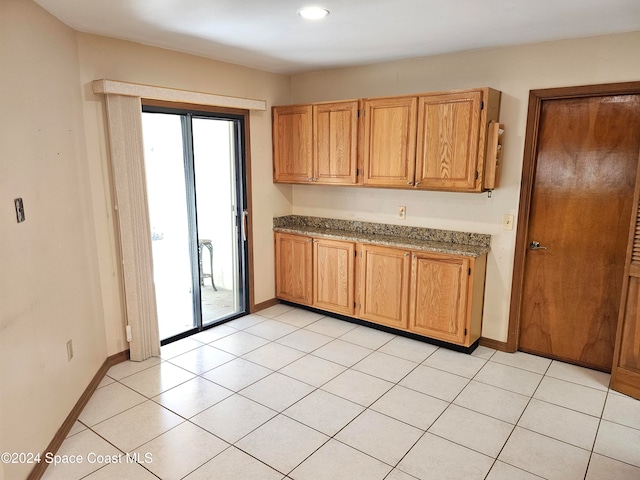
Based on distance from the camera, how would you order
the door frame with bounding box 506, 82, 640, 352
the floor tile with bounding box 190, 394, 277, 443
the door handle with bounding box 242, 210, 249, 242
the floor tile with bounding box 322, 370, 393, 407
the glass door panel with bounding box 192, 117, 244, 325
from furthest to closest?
1. the door handle with bounding box 242, 210, 249, 242
2. the glass door panel with bounding box 192, 117, 244, 325
3. the door frame with bounding box 506, 82, 640, 352
4. the floor tile with bounding box 322, 370, 393, 407
5. the floor tile with bounding box 190, 394, 277, 443

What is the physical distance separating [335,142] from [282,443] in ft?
8.83

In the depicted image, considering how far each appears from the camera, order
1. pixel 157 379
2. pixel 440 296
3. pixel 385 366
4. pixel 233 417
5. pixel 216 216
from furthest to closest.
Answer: pixel 216 216, pixel 440 296, pixel 385 366, pixel 157 379, pixel 233 417

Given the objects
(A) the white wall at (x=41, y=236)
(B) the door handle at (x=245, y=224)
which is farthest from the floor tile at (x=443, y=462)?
(B) the door handle at (x=245, y=224)

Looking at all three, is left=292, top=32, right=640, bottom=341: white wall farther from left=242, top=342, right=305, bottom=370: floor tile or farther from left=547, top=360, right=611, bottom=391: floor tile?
left=242, top=342, right=305, bottom=370: floor tile

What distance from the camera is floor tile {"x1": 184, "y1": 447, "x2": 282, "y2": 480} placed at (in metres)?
2.19

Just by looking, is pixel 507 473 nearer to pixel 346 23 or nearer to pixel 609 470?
pixel 609 470

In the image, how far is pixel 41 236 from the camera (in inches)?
91.6

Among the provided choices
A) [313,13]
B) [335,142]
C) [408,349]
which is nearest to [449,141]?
[335,142]

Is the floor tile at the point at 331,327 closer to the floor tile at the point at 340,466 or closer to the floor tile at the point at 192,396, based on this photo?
the floor tile at the point at 192,396

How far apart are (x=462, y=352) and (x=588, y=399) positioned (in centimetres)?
95

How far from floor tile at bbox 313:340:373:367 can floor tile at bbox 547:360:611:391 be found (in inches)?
57.7

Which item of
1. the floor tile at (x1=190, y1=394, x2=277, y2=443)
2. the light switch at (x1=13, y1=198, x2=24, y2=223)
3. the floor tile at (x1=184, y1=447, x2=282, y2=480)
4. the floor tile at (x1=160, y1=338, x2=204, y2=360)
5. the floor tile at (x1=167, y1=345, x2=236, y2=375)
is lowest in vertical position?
the floor tile at (x1=184, y1=447, x2=282, y2=480)

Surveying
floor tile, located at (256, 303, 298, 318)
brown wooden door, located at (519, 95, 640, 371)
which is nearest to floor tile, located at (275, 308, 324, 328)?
floor tile, located at (256, 303, 298, 318)

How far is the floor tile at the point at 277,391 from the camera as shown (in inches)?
113
